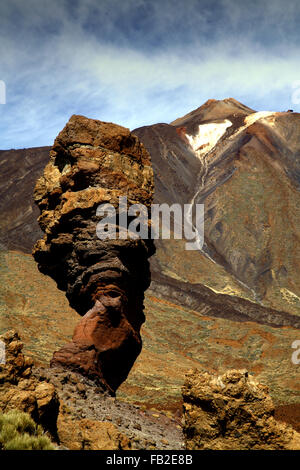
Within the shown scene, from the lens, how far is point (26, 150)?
5559cm

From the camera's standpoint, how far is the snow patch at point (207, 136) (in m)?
62.8

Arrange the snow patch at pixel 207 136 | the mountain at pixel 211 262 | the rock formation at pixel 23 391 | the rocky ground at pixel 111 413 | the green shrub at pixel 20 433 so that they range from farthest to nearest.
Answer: the snow patch at pixel 207 136, the mountain at pixel 211 262, the rocky ground at pixel 111 413, the rock formation at pixel 23 391, the green shrub at pixel 20 433

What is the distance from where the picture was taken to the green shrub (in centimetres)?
388

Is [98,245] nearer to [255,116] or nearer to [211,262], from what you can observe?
[211,262]

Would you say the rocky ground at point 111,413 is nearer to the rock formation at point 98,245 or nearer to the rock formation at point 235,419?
the rock formation at point 98,245

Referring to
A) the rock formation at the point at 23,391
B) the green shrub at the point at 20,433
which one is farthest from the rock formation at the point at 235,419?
the green shrub at the point at 20,433

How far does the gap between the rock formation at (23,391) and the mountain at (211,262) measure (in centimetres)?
461

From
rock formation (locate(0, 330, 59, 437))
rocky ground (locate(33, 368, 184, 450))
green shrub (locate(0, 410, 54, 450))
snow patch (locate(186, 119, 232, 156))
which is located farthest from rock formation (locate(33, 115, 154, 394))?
snow patch (locate(186, 119, 232, 156))

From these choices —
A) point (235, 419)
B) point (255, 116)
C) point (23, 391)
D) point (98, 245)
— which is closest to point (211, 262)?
point (98, 245)

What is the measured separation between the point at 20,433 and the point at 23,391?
35.3 inches

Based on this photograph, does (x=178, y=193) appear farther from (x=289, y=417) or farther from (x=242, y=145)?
(x=289, y=417)
